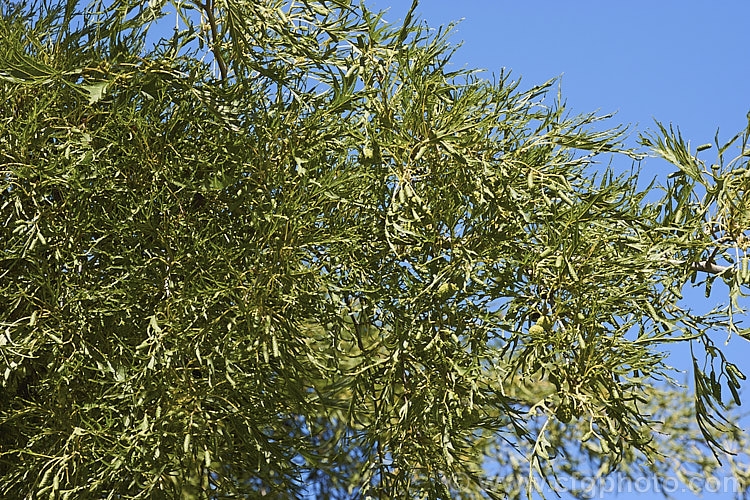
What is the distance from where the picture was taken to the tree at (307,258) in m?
1.44

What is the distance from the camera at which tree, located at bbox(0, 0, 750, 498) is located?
1442 millimetres

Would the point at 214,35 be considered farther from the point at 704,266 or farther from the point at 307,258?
the point at 704,266

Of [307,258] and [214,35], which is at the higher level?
[214,35]

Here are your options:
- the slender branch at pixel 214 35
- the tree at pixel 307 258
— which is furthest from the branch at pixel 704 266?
the slender branch at pixel 214 35

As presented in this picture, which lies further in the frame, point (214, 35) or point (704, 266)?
point (214, 35)

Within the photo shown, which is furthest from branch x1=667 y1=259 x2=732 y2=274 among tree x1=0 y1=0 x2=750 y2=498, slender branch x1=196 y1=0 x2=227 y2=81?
slender branch x1=196 y1=0 x2=227 y2=81

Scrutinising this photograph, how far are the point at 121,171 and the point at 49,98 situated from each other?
225 mm

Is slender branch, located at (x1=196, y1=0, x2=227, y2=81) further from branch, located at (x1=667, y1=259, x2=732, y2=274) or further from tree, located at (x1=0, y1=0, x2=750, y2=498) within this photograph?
branch, located at (x1=667, y1=259, x2=732, y2=274)

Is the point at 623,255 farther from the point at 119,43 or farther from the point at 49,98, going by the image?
the point at 49,98

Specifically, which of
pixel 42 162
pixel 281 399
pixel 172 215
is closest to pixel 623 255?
pixel 281 399

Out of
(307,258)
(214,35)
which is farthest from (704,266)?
(214,35)

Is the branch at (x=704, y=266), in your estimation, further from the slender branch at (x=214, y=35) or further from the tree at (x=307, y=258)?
the slender branch at (x=214, y=35)

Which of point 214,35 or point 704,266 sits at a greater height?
point 214,35

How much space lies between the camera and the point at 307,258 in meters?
1.51
